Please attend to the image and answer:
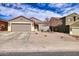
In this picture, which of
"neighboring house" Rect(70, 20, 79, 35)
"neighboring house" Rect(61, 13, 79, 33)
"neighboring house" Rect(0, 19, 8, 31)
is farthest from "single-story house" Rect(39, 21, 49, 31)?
"neighboring house" Rect(0, 19, 8, 31)

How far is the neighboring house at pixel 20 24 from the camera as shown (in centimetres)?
546

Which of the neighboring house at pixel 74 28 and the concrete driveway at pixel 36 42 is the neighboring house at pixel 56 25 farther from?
the neighboring house at pixel 74 28

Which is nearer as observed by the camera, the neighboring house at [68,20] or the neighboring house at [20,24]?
the neighboring house at [68,20]

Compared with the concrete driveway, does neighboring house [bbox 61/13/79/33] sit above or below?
above

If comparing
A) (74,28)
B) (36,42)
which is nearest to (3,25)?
(36,42)

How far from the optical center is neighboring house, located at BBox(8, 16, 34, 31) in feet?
17.9

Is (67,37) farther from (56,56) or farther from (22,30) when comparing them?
(22,30)

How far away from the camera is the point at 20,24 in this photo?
18.4 feet

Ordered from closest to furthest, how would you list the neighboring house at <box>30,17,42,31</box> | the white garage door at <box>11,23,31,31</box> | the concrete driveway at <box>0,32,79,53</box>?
the concrete driveway at <box>0,32,79,53</box>, the neighboring house at <box>30,17,42,31</box>, the white garage door at <box>11,23,31,31</box>

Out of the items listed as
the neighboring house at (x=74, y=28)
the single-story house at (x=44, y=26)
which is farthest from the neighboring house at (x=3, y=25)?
the neighboring house at (x=74, y=28)

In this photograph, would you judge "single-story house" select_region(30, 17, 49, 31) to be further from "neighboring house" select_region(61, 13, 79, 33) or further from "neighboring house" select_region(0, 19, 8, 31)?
"neighboring house" select_region(0, 19, 8, 31)

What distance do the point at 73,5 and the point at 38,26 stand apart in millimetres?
1051

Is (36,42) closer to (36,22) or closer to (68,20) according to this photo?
(36,22)

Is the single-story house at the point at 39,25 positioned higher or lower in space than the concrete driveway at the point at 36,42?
higher
